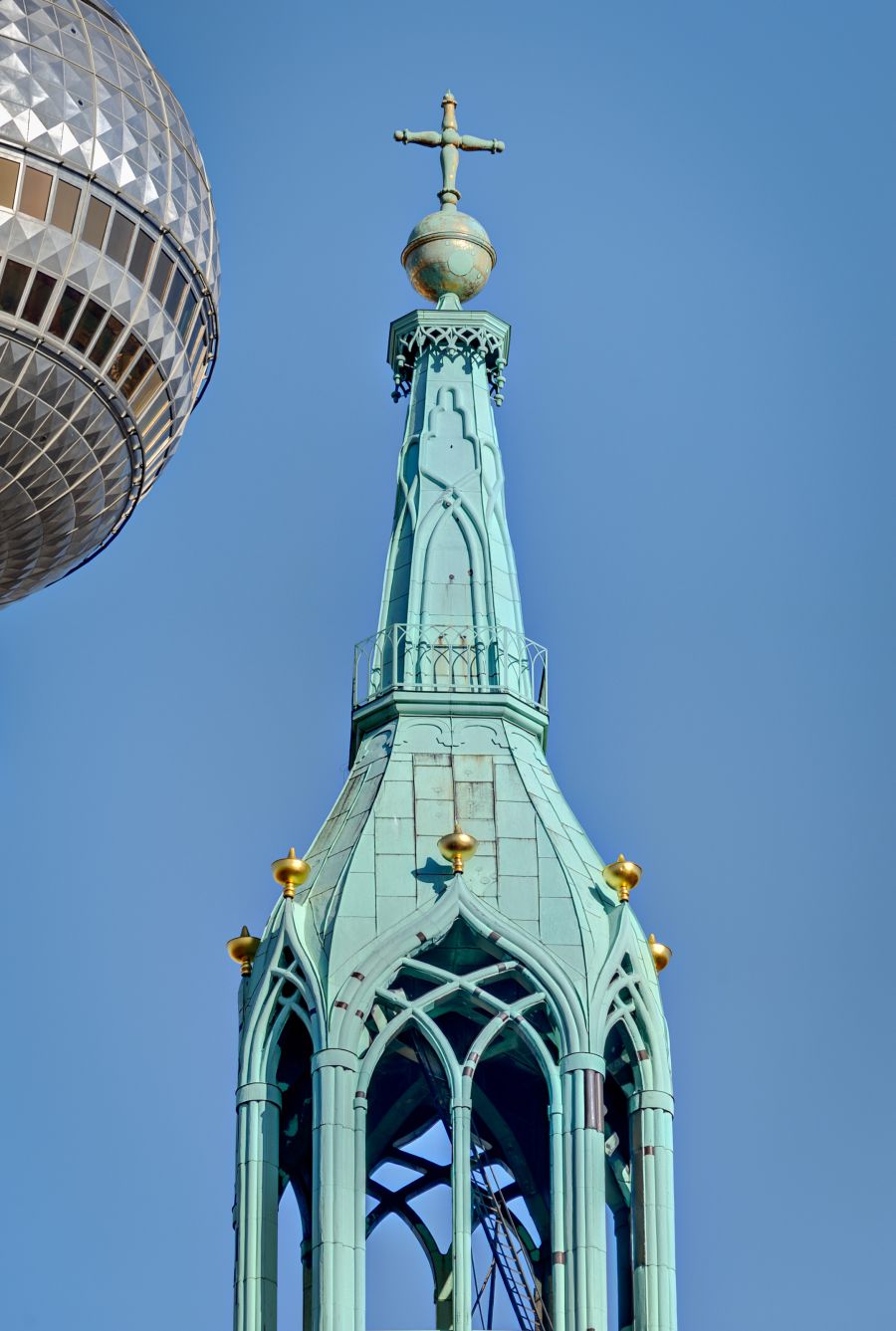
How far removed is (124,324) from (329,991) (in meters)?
13.6

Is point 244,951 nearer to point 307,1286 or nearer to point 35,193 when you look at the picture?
point 307,1286

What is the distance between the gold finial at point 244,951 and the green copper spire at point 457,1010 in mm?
69

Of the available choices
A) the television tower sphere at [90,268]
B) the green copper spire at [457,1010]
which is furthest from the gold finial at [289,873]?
the television tower sphere at [90,268]

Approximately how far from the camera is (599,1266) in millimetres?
48969

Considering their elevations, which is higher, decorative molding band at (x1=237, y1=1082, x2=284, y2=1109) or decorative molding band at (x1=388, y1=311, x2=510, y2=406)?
decorative molding band at (x1=388, y1=311, x2=510, y2=406)

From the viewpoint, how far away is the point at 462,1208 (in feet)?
162

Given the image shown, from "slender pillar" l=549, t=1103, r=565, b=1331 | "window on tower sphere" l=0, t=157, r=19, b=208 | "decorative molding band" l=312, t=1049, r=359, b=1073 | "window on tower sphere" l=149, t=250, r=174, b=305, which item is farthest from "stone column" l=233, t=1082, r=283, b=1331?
"window on tower sphere" l=149, t=250, r=174, b=305

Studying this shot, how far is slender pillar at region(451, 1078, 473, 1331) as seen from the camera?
4872 cm

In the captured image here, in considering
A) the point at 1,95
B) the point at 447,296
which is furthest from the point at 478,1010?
the point at 1,95

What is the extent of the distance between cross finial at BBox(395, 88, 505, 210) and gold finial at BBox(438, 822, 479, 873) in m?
11.9

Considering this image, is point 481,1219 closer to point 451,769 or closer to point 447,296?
point 451,769

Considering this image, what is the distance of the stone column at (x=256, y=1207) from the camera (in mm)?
49031

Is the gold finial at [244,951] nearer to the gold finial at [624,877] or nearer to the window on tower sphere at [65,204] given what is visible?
the gold finial at [624,877]

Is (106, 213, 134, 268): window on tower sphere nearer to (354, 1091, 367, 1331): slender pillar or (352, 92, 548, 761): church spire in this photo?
(352, 92, 548, 761): church spire
